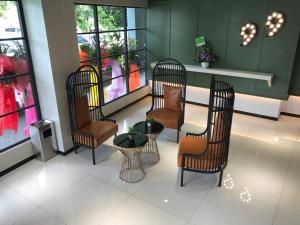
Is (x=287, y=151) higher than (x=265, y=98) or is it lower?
lower

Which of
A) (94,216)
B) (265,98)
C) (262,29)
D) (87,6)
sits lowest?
(94,216)

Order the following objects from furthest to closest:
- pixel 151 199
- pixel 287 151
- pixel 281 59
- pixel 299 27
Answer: pixel 281 59, pixel 299 27, pixel 287 151, pixel 151 199

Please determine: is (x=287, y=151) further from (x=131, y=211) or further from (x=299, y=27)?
(x=131, y=211)

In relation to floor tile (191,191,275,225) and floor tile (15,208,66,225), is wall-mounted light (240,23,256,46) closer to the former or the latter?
floor tile (191,191,275,225)

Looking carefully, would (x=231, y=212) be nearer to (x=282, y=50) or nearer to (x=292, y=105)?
(x=282, y=50)

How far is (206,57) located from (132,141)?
333cm

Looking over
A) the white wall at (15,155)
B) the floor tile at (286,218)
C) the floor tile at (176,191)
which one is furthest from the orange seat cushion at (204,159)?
the white wall at (15,155)

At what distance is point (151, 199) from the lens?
11.2 ft

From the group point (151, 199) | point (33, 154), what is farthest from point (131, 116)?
point (151, 199)

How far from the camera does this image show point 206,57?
6.02 m

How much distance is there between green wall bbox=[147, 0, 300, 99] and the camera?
5164mm

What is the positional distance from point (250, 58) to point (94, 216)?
4612 millimetres

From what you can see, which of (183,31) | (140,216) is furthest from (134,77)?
(140,216)

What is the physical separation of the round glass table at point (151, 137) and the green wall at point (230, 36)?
271cm
